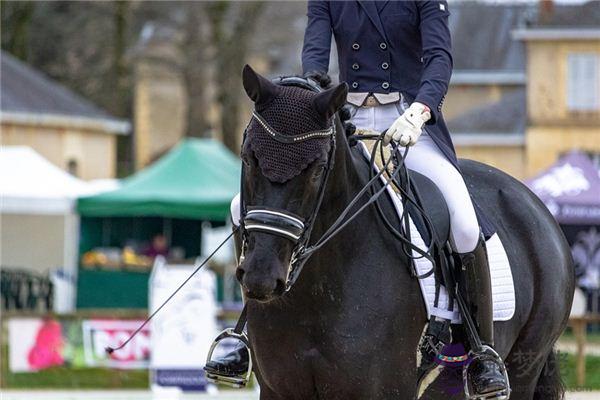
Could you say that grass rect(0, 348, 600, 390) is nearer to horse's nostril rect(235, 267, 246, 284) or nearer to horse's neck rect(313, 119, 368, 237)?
horse's neck rect(313, 119, 368, 237)

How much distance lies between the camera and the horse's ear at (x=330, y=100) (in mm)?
5176

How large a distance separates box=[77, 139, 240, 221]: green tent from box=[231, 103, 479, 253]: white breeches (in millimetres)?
16080

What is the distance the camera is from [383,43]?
241 inches

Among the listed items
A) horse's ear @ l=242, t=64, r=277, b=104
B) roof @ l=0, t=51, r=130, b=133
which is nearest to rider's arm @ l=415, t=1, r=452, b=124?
horse's ear @ l=242, t=64, r=277, b=104

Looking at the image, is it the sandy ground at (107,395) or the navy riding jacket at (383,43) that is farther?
the sandy ground at (107,395)

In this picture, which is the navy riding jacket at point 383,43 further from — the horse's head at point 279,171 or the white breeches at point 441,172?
the horse's head at point 279,171

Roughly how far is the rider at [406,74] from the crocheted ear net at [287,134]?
2.55 feet

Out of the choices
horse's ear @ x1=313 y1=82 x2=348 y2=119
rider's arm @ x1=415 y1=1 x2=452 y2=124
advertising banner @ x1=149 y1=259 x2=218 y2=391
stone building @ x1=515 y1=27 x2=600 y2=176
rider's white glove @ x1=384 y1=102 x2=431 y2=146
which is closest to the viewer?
horse's ear @ x1=313 y1=82 x2=348 y2=119

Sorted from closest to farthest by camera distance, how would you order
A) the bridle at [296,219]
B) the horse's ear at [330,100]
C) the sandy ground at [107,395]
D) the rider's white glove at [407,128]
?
the bridle at [296,219] < the horse's ear at [330,100] < the rider's white glove at [407,128] < the sandy ground at [107,395]

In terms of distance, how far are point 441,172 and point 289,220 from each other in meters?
1.38

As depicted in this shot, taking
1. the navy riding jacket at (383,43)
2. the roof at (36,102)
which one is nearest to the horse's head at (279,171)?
the navy riding jacket at (383,43)

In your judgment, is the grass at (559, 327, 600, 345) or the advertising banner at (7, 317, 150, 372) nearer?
the advertising banner at (7, 317, 150, 372)

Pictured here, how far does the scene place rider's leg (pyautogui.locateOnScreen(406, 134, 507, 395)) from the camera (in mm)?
6109

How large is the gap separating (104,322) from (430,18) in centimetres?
1018
